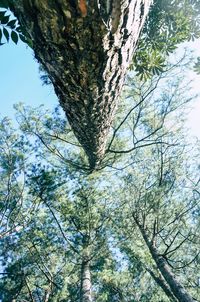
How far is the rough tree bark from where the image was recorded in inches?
51.1

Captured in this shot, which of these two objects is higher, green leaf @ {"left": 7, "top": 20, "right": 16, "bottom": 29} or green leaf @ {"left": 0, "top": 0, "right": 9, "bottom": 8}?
green leaf @ {"left": 7, "top": 20, "right": 16, "bottom": 29}

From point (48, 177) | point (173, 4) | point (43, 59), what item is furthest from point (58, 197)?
point (43, 59)

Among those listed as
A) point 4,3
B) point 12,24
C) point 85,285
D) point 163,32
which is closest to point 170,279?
point 85,285

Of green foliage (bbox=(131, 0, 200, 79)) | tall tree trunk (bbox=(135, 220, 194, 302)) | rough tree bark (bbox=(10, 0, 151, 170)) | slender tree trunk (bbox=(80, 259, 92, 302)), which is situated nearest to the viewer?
rough tree bark (bbox=(10, 0, 151, 170))

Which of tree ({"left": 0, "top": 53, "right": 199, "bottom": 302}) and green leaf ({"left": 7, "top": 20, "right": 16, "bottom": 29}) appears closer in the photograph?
green leaf ({"left": 7, "top": 20, "right": 16, "bottom": 29})

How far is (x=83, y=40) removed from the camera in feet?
4.81

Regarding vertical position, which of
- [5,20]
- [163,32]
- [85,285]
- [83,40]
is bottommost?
[83,40]

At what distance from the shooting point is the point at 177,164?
29.8 ft

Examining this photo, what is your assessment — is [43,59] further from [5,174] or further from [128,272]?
[5,174]

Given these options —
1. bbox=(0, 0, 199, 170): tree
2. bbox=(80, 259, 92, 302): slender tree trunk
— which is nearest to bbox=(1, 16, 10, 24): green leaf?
bbox=(0, 0, 199, 170): tree

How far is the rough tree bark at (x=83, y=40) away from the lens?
130cm

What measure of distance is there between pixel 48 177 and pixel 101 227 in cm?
260

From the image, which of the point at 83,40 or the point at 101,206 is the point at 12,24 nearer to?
the point at 83,40

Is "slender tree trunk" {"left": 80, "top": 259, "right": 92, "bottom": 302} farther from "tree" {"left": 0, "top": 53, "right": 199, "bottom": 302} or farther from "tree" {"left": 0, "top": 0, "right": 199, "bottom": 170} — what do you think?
"tree" {"left": 0, "top": 0, "right": 199, "bottom": 170}
